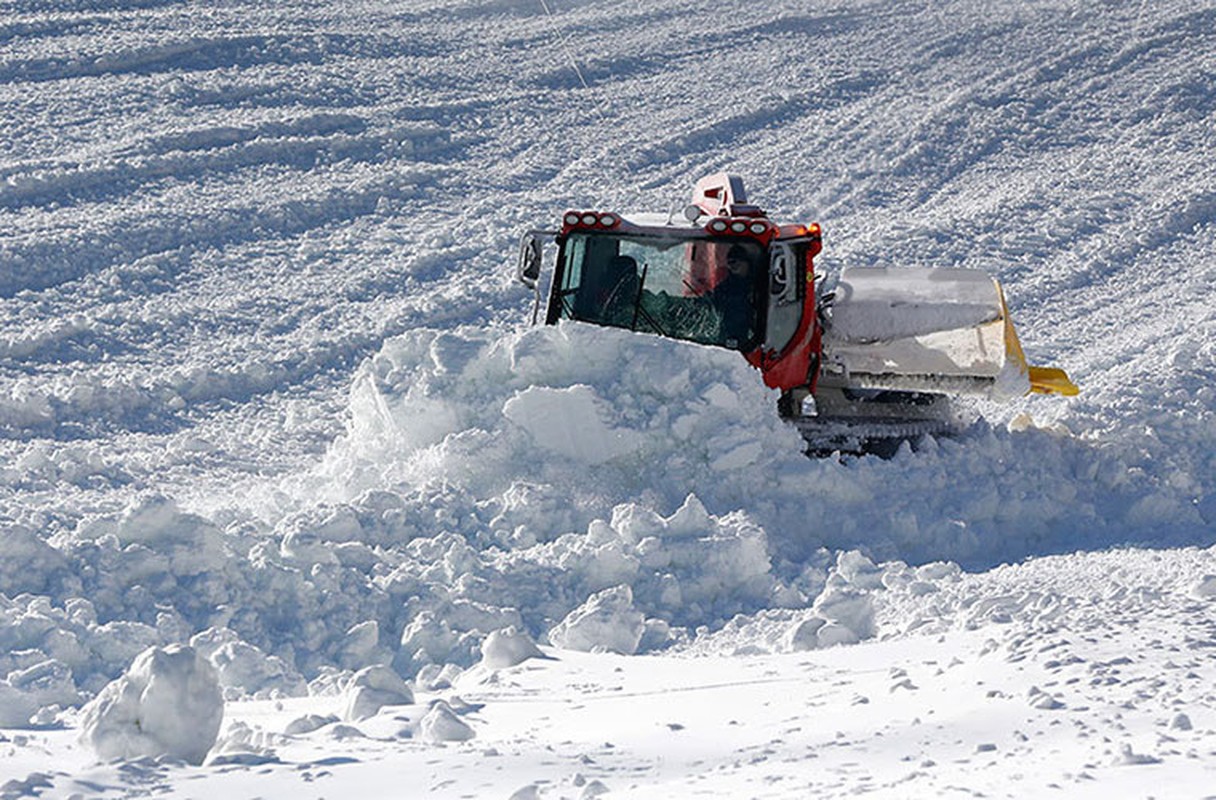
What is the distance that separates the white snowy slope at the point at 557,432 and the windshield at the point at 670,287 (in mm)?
571

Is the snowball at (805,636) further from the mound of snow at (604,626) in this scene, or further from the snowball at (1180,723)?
the snowball at (1180,723)

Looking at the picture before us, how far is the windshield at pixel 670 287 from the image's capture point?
7.93m

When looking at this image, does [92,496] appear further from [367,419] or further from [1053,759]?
[1053,759]

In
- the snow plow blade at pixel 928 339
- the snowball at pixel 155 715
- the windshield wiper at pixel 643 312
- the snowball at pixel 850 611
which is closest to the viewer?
the snowball at pixel 155 715

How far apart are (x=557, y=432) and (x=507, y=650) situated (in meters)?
2.07

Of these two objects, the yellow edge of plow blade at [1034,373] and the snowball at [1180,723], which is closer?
the snowball at [1180,723]

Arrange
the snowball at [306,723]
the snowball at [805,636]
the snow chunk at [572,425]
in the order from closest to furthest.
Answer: the snowball at [306,723] < the snowball at [805,636] < the snow chunk at [572,425]

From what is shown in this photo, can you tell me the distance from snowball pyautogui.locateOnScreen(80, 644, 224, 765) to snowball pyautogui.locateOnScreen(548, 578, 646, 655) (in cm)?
200

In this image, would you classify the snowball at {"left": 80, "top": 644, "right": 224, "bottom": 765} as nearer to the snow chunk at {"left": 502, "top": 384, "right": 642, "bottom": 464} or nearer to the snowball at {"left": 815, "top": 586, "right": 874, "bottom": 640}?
the snowball at {"left": 815, "top": 586, "right": 874, "bottom": 640}

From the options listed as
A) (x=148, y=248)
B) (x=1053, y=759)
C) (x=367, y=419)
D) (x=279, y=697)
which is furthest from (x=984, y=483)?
(x=148, y=248)

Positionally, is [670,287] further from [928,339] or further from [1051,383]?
[1051,383]

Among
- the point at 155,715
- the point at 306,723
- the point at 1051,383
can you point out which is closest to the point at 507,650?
the point at 306,723

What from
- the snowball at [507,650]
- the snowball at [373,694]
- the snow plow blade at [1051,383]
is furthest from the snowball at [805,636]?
the snow plow blade at [1051,383]

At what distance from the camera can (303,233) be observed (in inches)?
489
